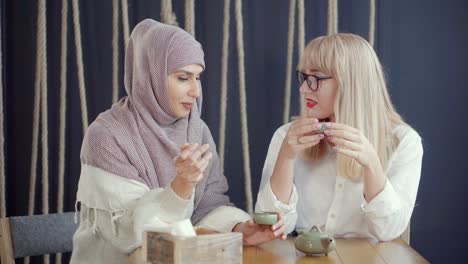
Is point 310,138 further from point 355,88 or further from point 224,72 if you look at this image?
point 224,72

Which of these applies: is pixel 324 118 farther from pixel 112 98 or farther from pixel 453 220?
pixel 112 98

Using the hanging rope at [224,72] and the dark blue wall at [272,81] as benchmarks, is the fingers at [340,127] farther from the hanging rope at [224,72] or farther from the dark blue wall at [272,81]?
the hanging rope at [224,72]

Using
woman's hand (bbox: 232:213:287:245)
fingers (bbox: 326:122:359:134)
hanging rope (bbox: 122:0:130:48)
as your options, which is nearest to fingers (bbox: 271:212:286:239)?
woman's hand (bbox: 232:213:287:245)

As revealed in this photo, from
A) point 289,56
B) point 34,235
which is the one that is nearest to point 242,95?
point 289,56

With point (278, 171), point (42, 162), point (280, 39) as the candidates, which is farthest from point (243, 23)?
point (42, 162)

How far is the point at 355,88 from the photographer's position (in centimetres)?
237

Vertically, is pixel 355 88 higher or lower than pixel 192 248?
higher

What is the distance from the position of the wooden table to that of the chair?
51 cm

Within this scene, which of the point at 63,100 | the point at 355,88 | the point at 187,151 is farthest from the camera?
the point at 63,100

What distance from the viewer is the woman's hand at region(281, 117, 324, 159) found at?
2143mm

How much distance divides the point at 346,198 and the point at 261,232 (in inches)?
17.2

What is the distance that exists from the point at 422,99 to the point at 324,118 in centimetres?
44

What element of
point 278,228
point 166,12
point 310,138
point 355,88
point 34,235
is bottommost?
point 34,235

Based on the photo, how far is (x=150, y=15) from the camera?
280 centimetres
